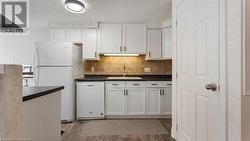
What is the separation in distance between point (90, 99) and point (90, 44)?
1.37m

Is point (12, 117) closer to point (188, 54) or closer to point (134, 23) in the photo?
point (188, 54)

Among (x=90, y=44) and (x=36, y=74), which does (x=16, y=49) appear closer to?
(x=36, y=74)

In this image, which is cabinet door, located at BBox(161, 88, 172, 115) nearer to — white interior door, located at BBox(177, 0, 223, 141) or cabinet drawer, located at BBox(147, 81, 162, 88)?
cabinet drawer, located at BBox(147, 81, 162, 88)

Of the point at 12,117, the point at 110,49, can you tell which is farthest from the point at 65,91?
the point at 12,117

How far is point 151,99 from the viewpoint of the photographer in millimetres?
4109

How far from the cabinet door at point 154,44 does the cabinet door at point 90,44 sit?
1351 mm

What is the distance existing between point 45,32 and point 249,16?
5.05m

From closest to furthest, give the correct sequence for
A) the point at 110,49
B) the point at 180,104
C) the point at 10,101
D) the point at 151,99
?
the point at 10,101 → the point at 180,104 → the point at 151,99 → the point at 110,49

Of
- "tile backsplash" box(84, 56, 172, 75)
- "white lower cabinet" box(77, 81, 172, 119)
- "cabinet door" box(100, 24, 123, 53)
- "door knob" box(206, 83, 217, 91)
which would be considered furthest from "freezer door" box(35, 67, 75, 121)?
"door knob" box(206, 83, 217, 91)

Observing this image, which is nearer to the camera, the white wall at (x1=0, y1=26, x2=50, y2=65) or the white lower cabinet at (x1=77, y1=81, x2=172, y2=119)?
the white lower cabinet at (x1=77, y1=81, x2=172, y2=119)

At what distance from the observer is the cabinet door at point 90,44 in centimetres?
444

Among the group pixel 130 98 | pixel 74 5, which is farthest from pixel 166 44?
pixel 74 5

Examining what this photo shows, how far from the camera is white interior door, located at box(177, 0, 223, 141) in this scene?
5.50 ft

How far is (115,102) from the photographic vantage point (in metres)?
4.09
